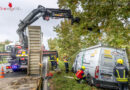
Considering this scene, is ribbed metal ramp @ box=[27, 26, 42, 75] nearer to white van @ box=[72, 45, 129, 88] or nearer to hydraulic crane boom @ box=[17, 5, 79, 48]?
hydraulic crane boom @ box=[17, 5, 79, 48]

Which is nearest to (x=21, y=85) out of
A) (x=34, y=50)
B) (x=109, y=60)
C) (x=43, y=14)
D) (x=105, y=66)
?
(x=34, y=50)

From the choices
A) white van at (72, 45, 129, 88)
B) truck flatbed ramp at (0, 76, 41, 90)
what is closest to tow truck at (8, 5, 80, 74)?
truck flatbed ramp at (0, 76, 41, 90)

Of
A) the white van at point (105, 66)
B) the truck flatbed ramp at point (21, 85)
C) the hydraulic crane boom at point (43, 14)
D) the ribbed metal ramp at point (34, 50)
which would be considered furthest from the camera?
the hydraulic crane boom at point (43, 14)

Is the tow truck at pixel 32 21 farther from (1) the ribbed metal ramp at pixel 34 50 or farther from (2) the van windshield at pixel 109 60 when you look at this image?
(2) the van windshield at pixel 109 60

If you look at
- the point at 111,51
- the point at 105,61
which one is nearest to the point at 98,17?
the point at 111,51

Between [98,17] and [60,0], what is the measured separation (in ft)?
33.0

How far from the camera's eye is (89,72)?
6.88m

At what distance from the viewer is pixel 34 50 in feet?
30.2

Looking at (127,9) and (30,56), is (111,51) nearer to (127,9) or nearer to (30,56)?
(127,9)

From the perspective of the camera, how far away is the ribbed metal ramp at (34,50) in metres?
9.06

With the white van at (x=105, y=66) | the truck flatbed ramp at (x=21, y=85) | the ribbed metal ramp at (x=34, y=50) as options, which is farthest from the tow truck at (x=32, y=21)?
the white van at (x=105, y=66)

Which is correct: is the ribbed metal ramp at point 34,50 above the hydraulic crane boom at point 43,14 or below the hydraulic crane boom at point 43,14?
below

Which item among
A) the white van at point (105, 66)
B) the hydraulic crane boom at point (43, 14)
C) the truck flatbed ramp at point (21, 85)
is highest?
the hydraulic crane boom at point (43, 14)

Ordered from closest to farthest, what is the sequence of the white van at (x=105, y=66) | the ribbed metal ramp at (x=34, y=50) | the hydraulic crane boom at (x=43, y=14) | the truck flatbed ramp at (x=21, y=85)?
the truck flatbed ramp at (x=21, y=85) → the white van at (x=105, y=66) → the ribbed metal ramp at (x=34, y=50) → the hydraulic crane boom at (x=43, y=14)
